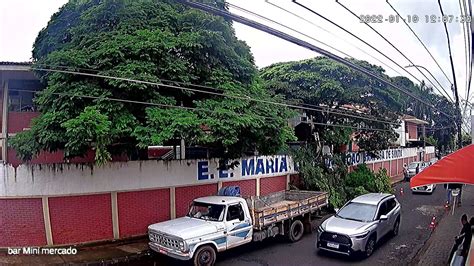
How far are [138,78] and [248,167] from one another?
24.4 ft

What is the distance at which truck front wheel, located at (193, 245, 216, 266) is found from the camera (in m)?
9.37

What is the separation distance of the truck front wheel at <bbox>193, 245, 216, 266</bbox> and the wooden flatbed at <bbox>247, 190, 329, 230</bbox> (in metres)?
1.75

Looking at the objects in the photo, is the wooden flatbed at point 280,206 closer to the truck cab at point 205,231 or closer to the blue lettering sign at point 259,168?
the truck cab at point 205,231

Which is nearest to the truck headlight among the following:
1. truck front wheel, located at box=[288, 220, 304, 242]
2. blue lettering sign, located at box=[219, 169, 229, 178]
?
truck front wheel, located at box=[288, 220, 304, 242]

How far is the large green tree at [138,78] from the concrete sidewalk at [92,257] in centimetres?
275

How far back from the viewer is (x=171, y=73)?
34.7ft

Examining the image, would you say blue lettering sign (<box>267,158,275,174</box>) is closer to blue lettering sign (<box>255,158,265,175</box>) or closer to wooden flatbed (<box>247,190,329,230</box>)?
blue lettering sign (<box>255,158,265,175</box>)

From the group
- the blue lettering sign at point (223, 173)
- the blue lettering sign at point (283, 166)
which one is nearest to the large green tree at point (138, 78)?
the blue lettering sign at point (223, 173)

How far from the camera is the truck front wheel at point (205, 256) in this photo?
9.37 metres

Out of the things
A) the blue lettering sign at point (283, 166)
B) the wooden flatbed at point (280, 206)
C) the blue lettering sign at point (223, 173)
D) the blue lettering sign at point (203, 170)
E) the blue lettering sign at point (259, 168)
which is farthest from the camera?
the blue lettering sign at point (283, 166)

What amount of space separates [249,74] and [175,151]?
4.55 m

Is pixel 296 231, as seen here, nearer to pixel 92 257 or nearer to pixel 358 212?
pixel 358 212

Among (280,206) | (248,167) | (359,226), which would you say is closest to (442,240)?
(359,226)

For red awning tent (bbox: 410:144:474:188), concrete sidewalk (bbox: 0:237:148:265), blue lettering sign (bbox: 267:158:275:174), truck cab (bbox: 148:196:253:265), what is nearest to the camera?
red awning tent (bbox: 410:144:474:188)
